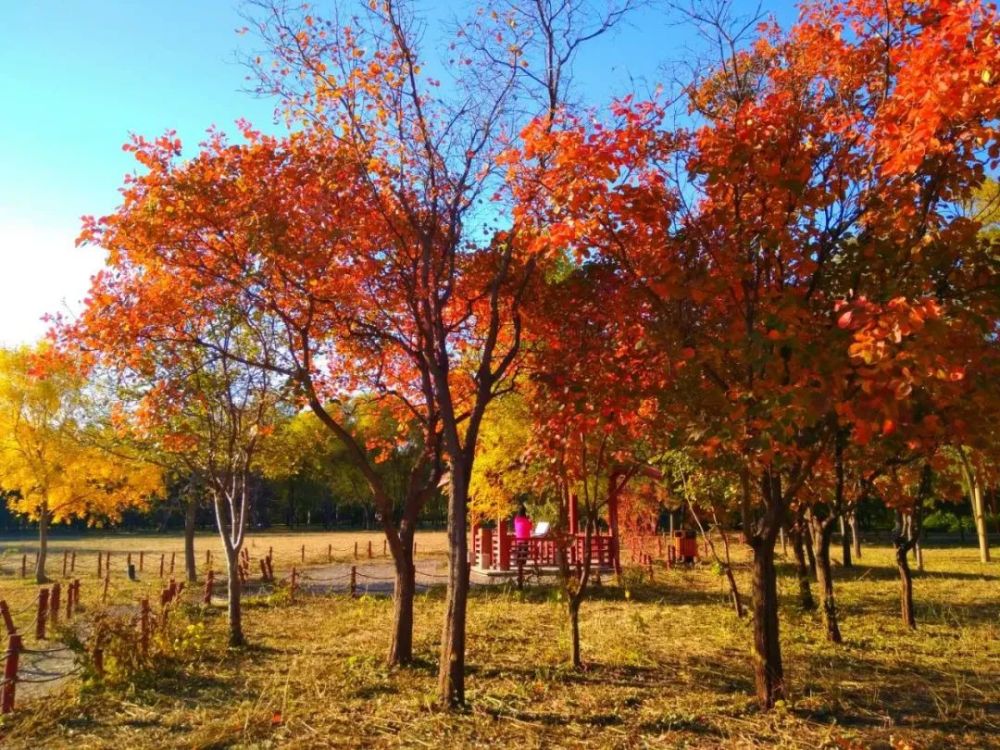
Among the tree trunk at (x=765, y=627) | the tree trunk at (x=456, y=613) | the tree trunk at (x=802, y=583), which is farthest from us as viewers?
the tree trunk at (x=802, y=583)

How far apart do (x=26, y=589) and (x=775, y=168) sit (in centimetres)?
2309

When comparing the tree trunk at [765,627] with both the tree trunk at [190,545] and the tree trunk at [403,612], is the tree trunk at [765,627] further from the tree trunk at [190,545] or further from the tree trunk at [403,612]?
the tree trunk at [190,545]

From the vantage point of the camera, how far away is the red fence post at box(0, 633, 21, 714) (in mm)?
7352

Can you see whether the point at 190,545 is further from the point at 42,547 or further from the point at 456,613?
the point at 456,613

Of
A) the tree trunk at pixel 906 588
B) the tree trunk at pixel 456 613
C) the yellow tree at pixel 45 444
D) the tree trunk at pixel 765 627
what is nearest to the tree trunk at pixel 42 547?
the yellow tree at pixel 45 444

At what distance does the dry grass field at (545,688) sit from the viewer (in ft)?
20.8

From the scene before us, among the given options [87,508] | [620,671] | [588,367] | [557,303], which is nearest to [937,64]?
[588,367]

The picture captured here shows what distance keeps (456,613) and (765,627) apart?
2908 mm

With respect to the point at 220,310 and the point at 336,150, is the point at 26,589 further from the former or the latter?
the point at 336,150

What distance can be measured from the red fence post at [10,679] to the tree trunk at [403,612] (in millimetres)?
3938

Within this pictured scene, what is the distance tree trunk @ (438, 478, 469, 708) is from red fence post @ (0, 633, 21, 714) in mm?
4283

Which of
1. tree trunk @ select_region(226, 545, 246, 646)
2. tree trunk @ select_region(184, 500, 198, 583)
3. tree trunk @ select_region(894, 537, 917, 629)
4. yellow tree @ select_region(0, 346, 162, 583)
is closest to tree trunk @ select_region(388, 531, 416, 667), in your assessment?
tree trunk @ select_region(226, 545, 246, 646)

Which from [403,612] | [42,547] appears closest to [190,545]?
[42,547]

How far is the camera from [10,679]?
7406mm
